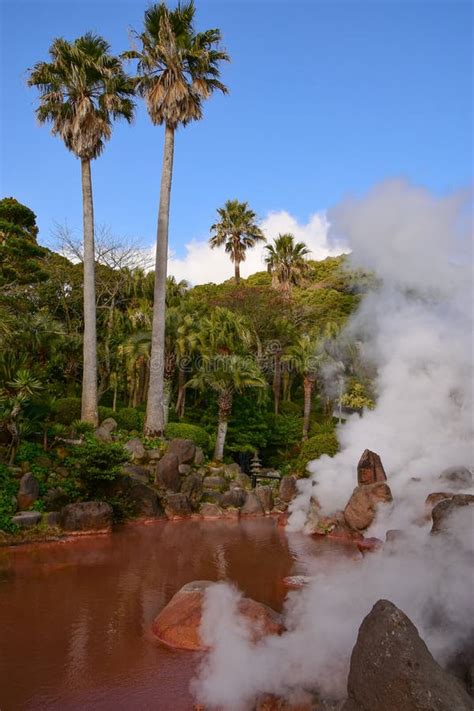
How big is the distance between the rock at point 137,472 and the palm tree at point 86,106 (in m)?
4.95

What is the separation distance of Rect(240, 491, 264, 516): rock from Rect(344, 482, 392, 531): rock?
523 cm

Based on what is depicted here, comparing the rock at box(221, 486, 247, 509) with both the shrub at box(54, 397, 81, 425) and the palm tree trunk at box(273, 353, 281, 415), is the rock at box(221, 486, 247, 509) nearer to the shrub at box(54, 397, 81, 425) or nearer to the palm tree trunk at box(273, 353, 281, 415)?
the shrub at box(54, 397, 81, 425)

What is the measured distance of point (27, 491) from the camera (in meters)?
16.2

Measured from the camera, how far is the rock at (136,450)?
2117 centimetres

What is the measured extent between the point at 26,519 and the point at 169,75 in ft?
67.4

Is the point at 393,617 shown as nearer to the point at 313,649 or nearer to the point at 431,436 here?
the point at 313,649

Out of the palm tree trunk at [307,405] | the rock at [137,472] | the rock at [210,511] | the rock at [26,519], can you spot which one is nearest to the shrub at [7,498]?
the rock at [26,519]

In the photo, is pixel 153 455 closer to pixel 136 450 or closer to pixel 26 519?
pixel 136 450

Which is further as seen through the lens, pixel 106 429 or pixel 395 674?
pixel 106 429

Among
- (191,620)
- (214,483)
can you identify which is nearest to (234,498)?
(214,483)

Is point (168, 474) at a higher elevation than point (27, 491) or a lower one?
lower

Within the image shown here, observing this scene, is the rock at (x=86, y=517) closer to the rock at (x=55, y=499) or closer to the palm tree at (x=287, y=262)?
the rock at (x=55, y=499)

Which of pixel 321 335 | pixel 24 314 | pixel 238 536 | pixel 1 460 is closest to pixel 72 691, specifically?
pixel 238 536

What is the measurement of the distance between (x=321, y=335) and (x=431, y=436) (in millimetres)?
16590
